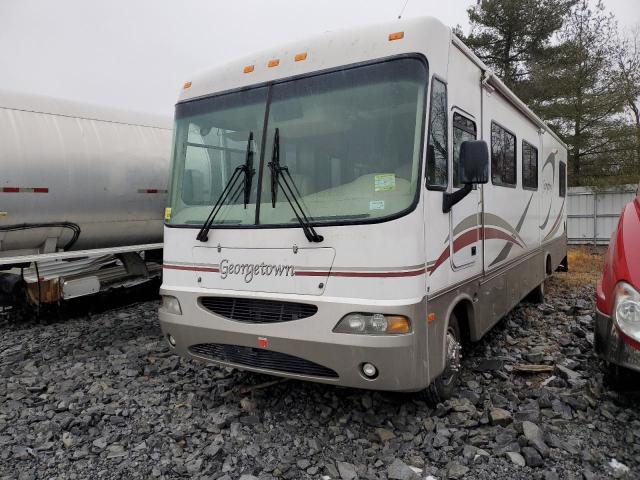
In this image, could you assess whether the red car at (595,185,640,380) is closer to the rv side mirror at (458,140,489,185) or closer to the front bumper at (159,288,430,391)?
the rv side mirror at (458,140,489,185)

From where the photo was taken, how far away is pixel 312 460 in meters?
3.33

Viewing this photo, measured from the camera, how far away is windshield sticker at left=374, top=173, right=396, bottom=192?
3.26m

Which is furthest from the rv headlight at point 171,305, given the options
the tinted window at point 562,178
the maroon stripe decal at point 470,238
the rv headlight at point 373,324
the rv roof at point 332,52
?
the tinted window at point 562,178

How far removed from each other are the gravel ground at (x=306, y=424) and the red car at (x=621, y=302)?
575 millimetres

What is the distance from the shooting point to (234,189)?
12.4 ft

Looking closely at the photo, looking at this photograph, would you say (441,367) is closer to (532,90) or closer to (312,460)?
(312,460)

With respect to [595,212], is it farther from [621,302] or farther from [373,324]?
[373,324]

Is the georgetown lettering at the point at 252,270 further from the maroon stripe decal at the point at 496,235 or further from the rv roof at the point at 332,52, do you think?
the maroon stripe decal at the point at 496,235

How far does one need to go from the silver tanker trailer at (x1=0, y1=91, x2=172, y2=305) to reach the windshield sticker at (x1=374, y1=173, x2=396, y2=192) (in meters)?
4.92

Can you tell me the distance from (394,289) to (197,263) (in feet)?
5.38

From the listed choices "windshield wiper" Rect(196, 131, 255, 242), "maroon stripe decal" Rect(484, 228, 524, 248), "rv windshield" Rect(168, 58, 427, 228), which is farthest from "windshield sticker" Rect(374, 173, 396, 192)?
"maroon stripe decal" Rect(484, 228, 524, 248)

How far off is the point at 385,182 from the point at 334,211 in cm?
40

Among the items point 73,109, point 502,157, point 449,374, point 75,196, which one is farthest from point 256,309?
point 73,109

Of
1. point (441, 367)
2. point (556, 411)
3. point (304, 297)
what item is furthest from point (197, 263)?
point (556, 411)
